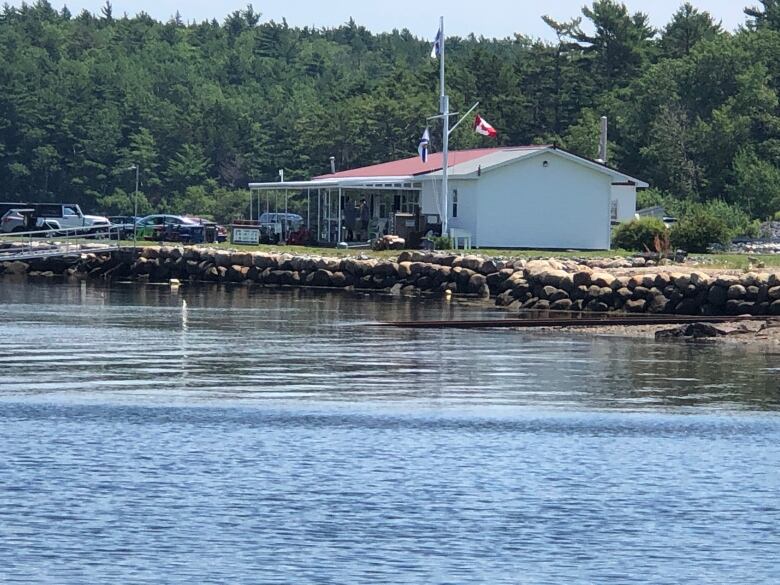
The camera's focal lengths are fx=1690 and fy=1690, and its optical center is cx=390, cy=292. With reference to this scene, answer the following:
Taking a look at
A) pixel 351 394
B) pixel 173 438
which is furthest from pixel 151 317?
pixel 173 438

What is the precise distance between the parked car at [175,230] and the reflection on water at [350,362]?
28.2 meters

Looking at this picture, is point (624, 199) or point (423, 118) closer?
point (624, 199)

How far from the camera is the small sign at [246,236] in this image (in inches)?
2936

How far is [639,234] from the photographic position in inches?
2633

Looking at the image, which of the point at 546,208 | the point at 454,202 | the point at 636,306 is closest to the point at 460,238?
the point at 454,202

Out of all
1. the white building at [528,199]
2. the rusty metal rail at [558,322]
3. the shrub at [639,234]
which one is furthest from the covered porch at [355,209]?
the rusty metal rail at [558,322]

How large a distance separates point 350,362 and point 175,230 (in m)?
44.3

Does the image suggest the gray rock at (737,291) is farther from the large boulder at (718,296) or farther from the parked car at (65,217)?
the parked car at (65,217)

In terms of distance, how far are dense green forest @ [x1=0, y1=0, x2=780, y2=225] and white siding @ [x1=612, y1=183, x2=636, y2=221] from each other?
1012 inches

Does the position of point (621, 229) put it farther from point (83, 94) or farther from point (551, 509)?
point (83, 94)

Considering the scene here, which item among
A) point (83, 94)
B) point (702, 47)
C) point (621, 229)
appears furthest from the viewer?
point (83, 94)

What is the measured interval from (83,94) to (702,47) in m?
55.6

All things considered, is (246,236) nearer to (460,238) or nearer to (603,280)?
(460,238)

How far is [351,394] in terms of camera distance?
29516mm
